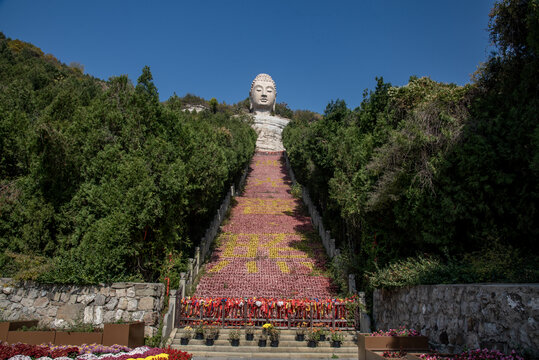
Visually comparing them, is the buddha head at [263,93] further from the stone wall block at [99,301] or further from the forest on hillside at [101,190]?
the stone wall block at [99,301]


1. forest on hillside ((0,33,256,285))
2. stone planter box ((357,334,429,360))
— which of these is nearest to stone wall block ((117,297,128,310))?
forest on hillside ((0,33,256,285))

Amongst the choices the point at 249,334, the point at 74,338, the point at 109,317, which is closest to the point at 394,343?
the point at 249,334

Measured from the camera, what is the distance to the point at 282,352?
34.3 ft

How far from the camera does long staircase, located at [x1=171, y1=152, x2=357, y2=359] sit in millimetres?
10672

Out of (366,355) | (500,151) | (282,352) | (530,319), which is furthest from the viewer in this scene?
(282,352)

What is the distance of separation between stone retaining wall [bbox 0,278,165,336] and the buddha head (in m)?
52.2

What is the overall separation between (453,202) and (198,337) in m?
7.29

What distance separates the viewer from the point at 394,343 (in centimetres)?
723

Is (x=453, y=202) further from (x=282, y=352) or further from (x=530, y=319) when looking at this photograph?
(x=282, y=352)

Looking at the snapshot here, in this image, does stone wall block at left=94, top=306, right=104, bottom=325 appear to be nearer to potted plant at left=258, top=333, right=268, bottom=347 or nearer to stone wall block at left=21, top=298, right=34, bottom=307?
stone wall block at left=21, top=298, right=34, bottom=307

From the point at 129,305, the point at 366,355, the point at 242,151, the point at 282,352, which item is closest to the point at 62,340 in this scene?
the point at 129,305

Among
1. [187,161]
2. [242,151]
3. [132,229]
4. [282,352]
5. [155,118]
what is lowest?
[282,352]

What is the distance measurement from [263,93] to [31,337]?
54.8 meters

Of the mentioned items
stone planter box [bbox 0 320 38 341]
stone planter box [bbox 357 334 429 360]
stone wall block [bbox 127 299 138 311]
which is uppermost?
stone wall block [bbox 127 299 138 311]
